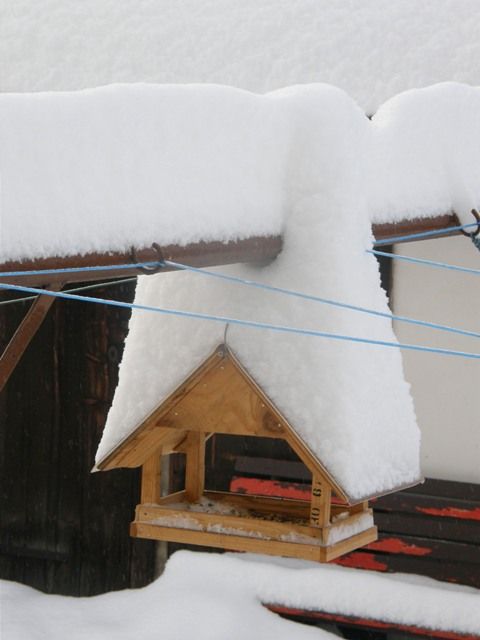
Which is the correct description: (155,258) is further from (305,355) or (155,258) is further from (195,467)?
(195,467)

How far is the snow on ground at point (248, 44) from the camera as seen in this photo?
5.75 meters

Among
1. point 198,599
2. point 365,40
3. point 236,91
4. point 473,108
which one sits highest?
point 365,40

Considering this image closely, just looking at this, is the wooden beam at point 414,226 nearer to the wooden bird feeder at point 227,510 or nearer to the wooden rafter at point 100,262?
the wooden rafter at point 100,262

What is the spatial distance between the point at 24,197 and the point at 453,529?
12.3 feet

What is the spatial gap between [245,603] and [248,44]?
9.59 ft

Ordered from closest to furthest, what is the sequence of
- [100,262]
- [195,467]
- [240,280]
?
[100,262]
[240,280]
[195,467]

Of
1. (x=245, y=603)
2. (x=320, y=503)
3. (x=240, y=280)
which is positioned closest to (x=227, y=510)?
(x=320, y=503)

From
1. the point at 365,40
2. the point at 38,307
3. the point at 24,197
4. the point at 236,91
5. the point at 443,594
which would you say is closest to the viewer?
the point at 24,197

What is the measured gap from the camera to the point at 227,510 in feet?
11.5

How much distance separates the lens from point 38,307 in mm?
2773

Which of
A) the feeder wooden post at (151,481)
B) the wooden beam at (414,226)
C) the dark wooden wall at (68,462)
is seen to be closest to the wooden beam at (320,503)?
the feeder wooden post at (151,481)

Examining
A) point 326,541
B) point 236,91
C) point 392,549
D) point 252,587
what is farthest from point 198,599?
point 236,91

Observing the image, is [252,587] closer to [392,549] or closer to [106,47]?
[392,549]

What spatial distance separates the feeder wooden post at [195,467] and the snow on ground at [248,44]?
243 cm
